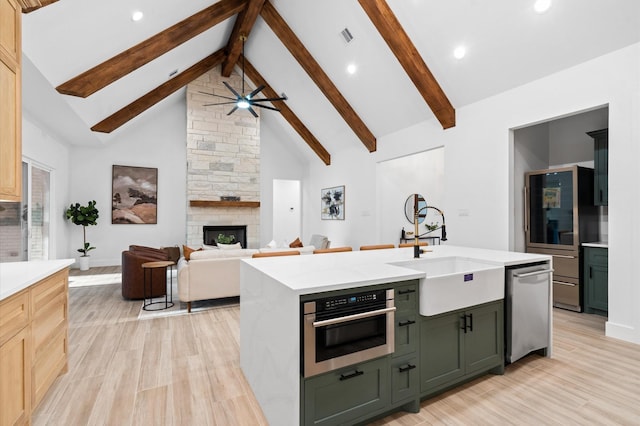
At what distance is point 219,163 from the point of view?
7918mm

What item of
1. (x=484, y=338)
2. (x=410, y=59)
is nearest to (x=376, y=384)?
(x=484, y=338)

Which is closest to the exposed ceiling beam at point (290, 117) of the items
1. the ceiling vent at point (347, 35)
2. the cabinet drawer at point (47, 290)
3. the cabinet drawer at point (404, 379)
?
the ceiling vent at point (347, 35)

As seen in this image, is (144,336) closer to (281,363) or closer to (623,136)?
(281,363)

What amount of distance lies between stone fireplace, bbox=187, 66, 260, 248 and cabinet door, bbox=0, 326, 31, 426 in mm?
5956

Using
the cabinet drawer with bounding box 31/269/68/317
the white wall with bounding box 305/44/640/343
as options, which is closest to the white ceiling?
the white wall with bounding box 305/44/640/343

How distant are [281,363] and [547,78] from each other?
171 inches

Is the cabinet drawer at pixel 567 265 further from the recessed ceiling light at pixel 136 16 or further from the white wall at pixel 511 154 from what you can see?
the recessed ceiling light at pixel 136 16

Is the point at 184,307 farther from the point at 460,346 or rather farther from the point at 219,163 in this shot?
the point at 219,163

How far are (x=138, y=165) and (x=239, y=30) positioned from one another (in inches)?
161

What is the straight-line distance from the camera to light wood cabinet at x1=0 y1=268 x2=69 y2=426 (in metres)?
1.54

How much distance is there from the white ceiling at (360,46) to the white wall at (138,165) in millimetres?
772

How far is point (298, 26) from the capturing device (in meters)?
5.66

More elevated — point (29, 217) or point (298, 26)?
point (298, 26)

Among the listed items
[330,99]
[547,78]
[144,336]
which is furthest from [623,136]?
[144,336]
